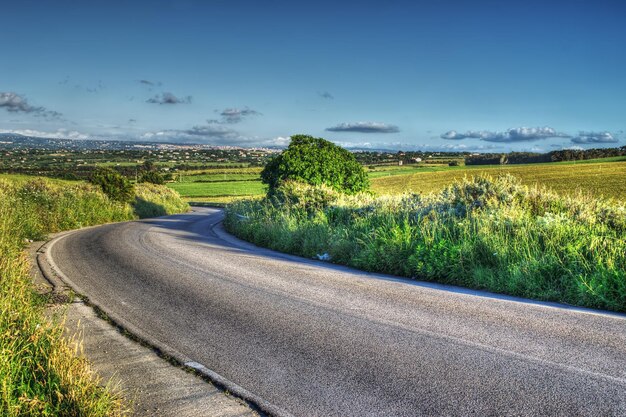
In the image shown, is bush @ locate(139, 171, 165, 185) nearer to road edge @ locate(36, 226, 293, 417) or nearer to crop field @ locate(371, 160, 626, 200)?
crop field @ locate(371, 160, 626, 200)

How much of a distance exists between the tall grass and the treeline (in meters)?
73.7

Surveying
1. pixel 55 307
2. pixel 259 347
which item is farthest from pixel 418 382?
pixel 55 307

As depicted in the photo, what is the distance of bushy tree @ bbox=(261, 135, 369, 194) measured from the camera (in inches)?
967

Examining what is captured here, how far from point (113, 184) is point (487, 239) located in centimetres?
3038

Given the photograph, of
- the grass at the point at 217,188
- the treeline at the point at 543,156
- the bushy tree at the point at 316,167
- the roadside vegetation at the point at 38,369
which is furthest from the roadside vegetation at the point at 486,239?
the treeline at the point at 543,156

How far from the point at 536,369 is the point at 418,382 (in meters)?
1.32

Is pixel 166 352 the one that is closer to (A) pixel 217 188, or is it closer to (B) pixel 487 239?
(B) pixel 487 239

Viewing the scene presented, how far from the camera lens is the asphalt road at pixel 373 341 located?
14.8 feet

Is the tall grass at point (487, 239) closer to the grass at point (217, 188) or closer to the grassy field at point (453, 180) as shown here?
the grassy field at point (453, 180)

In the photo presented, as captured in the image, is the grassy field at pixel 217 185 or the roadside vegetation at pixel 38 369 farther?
the grassy field at pixel 217 185

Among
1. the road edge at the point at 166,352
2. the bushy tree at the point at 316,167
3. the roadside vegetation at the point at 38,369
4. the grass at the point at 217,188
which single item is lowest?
the grass at the point at 217,188

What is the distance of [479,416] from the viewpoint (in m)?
4.17

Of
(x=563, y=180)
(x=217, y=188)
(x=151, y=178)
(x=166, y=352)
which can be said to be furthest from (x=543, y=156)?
(x=166, y=352)

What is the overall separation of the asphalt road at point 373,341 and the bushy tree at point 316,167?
14186mm
